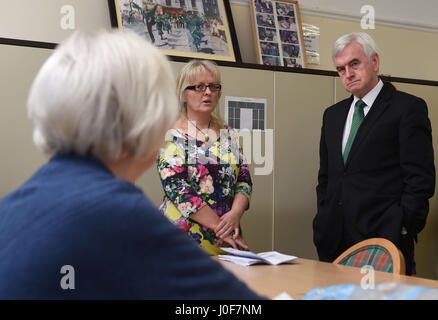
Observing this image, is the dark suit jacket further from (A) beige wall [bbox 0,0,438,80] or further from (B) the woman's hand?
(A) beige wall [bbox 0,0,438,80]

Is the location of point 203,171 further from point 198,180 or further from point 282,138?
point 282,138

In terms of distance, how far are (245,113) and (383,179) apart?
3.52ft

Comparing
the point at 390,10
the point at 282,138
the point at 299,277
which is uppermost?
the point at 390,10

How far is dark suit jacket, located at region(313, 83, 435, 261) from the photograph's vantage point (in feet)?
9.73

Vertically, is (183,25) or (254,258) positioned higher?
(183,25)

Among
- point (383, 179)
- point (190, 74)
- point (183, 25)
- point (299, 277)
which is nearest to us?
point (299, 277)

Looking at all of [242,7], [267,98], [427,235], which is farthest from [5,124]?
[427,235]

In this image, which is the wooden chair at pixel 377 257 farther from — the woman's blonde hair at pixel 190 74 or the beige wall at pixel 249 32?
the beige wall at pixel 249 32

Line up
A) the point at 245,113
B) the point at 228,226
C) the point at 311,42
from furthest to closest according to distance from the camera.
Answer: the point at 311,42, the point at 245,113, the point at 228,226

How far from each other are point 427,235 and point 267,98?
1.72m

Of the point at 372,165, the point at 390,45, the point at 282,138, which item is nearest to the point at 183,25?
the point at 282,138

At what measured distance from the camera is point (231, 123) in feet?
12.1

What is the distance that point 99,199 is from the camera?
0.88 metres

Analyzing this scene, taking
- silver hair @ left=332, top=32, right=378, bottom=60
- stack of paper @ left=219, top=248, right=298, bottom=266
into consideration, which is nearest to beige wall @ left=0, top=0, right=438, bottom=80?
silver hair @ left=332, top=32, right=378, bottom=60
